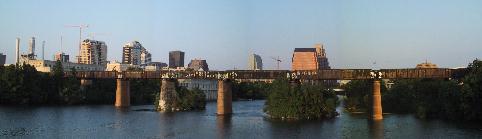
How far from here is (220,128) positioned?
292ft

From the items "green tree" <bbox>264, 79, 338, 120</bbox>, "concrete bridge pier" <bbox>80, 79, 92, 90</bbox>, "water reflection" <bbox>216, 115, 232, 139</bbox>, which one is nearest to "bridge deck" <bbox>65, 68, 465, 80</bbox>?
"green tree" <bbox>264, 79, 338, 120</bbox>

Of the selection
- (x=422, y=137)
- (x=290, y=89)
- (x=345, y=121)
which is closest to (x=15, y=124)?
(x=290, y=89)

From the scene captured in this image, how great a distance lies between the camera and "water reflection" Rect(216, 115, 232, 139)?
8100cm

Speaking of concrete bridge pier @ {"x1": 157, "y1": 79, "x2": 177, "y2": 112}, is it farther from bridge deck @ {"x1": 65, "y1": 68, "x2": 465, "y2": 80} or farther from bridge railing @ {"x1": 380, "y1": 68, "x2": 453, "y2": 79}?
bridge railing @ {"x1": 380, "y1": 68, "x2": 453, "y2": 79}

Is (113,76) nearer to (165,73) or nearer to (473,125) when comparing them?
(165,73)

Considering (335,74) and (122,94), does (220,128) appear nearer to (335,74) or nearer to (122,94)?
(335,74)

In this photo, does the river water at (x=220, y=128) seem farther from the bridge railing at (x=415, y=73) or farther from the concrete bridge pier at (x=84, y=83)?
the concrete bridge pier at (x=84, y=83)

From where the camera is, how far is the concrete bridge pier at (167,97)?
12975cm

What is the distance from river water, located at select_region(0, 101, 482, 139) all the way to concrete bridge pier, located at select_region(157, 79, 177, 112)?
68.8 ft

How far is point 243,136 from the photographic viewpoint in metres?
78.8

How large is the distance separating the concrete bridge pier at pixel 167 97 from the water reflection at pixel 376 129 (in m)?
46.8

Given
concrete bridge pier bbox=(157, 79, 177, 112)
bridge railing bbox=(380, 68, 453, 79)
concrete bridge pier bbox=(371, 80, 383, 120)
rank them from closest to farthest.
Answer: concrete bridge pier bbox=(371, 80, 383, 120) → bridge railing bbox=(380, 68, 453, 79) → concrete bridge pier bbox=(157, 79, 177, 112)

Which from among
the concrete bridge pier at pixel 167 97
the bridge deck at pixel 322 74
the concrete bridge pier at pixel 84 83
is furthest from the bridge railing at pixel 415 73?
the concrete bridge pier at pixel 84 83

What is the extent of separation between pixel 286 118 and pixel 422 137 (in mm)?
29494
